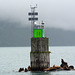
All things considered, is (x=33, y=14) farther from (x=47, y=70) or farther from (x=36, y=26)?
(x=47, y=70)

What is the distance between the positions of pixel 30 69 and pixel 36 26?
29.5 ft

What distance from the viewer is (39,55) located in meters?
62.2

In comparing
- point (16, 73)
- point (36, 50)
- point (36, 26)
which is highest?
point (36, 26)

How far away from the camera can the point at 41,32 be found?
64.8m

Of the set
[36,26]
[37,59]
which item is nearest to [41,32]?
[36,26]

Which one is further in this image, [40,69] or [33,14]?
[33,14]

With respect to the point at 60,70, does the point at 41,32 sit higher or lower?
higher

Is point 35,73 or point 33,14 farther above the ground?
point 33,14

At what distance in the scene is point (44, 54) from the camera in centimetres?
6238

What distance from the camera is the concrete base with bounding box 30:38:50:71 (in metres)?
62.0

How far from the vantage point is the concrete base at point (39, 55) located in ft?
203

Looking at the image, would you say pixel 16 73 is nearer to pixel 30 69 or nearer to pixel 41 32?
pixel 30 69

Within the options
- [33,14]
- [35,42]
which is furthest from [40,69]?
[33,14]

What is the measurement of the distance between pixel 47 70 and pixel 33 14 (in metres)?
12.6
